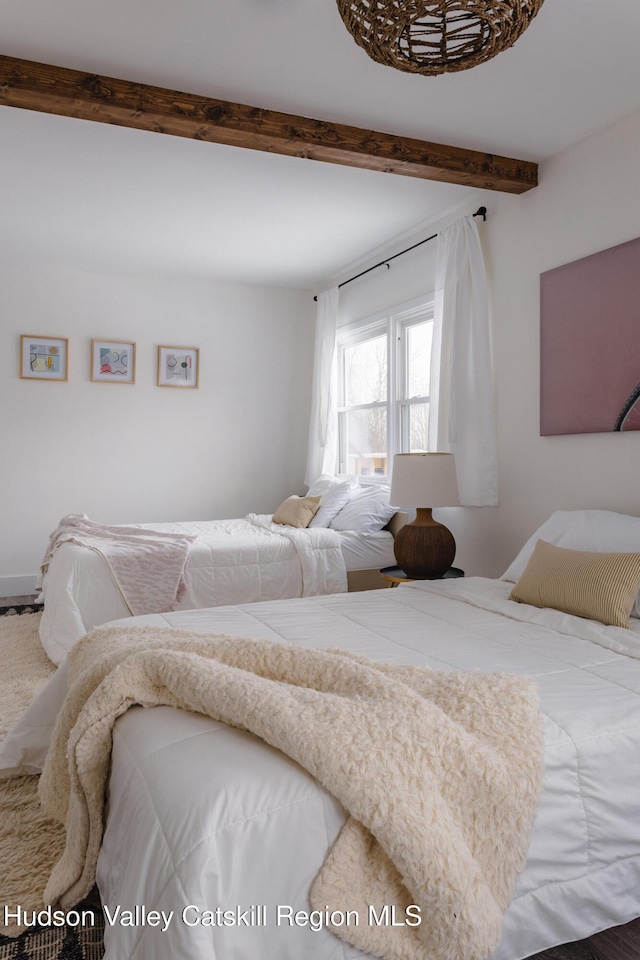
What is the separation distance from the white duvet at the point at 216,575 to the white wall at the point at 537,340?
0.90m

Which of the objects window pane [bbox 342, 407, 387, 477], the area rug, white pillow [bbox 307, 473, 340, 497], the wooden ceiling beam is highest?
the wooden ceiling beam

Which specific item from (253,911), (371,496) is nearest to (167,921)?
(253,911)

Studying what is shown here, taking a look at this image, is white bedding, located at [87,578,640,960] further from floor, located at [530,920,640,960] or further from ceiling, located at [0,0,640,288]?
ceiling, located at [0,0,640,288]

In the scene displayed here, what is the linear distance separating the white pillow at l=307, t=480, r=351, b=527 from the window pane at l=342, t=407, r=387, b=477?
0.46m

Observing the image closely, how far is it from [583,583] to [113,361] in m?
4.35

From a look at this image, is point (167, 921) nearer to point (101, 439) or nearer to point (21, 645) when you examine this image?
point (21, 645)

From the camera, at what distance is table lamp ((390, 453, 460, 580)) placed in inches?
139

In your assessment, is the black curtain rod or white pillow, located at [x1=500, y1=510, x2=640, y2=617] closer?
white pillow, located at [x1=500, y1=510, x2=640, y2=617]

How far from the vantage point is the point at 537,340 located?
11.6 feet

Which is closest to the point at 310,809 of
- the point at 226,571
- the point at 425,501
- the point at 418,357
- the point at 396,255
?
the point at 425,501

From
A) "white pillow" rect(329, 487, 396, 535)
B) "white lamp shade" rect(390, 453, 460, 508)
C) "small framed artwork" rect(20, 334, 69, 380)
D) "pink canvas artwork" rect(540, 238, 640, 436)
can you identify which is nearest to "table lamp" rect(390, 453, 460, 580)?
"white lamp shade" rect(390, 453, 460, 508)

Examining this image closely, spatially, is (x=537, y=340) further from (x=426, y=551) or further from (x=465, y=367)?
(x=426, y=551)

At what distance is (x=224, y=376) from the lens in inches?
235

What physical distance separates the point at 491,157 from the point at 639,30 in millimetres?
1033
